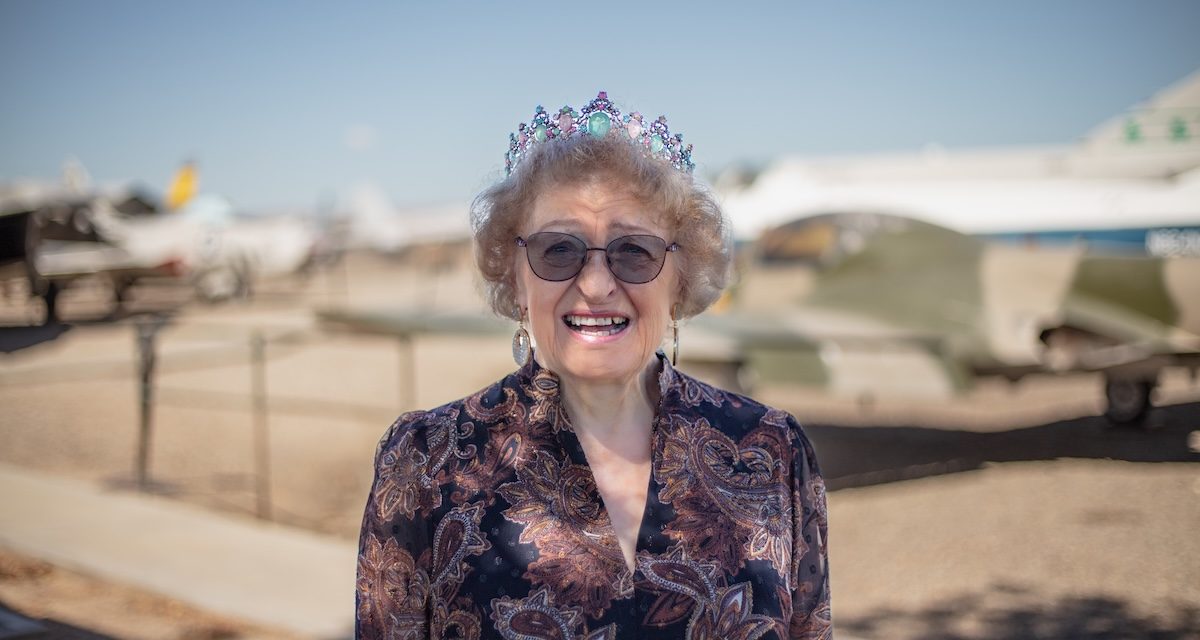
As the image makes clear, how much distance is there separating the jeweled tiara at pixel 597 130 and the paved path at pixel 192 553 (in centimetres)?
286

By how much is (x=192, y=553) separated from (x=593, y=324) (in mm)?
4253

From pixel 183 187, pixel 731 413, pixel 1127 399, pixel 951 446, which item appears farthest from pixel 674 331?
pixel 183 187

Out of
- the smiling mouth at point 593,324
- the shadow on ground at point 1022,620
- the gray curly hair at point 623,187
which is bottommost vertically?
the shadow on ground at point 1022,620

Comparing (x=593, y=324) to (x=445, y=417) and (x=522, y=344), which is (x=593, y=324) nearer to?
(x=522, y=344)

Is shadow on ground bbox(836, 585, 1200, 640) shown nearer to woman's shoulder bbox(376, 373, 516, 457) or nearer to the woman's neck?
the woman's neck

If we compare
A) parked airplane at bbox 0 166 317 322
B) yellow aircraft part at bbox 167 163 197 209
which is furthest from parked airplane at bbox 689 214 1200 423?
yellow aircraft part at bbox 167 163 197 209

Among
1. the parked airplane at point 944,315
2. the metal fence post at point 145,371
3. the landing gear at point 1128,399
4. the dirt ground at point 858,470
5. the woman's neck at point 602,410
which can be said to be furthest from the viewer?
the parked airplane at point 944,315

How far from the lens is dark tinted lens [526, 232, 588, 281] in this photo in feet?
5.75

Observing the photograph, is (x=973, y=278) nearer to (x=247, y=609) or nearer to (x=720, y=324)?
(x=720, y=324)

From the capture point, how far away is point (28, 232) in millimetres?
18031

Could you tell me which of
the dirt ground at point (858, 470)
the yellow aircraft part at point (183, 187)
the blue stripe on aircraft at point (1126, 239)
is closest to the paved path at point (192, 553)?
the dirt ground at point (858, 470)

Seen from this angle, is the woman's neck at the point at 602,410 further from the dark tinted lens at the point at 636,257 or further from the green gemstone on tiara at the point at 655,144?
the green gemstone on tiara at the point at 655,144

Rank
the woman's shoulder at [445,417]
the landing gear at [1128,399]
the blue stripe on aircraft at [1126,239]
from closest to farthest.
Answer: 1. the woman's shoulder at [445,417]
2. the landing gear at [1128,399]
3. the blue stripe on aircraft at [1126,239]

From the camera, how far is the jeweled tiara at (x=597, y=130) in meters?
1.82
